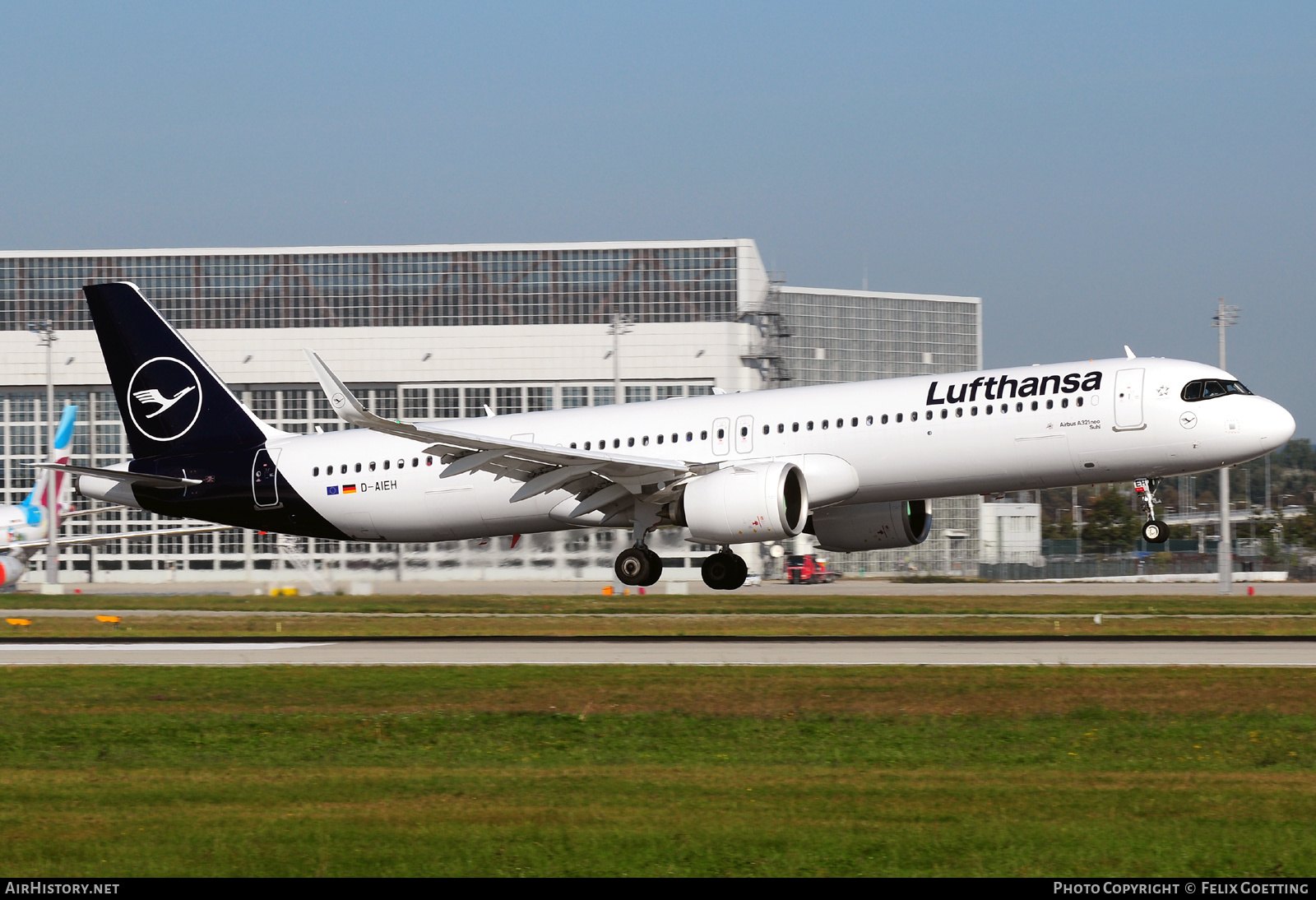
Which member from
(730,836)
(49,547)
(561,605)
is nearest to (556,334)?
(49,547)

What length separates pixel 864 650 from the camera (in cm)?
2605

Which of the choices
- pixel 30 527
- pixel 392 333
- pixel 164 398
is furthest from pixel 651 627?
pixel 392 333

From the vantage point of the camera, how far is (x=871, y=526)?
34875mm

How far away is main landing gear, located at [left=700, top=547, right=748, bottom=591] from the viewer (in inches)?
1395

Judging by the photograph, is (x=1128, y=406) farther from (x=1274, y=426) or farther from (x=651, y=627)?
(x=651, y=627)

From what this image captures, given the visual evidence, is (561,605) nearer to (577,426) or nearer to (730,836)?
(577,426)

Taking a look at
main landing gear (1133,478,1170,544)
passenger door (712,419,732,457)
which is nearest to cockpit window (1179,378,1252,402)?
main landing gear (1133,478,1170,544)

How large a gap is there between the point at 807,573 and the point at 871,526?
38.5 m

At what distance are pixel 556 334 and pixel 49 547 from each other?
97.7 ft

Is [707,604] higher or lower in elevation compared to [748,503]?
lower

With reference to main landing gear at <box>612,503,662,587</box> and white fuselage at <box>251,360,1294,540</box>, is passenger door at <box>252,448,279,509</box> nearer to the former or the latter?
white fuselage at <box>251,360,1294,540</box>

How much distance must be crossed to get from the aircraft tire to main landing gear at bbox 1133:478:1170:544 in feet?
36.4

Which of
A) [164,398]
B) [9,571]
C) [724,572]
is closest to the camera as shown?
[724,572]

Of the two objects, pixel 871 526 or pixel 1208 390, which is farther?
pixel 871 526
